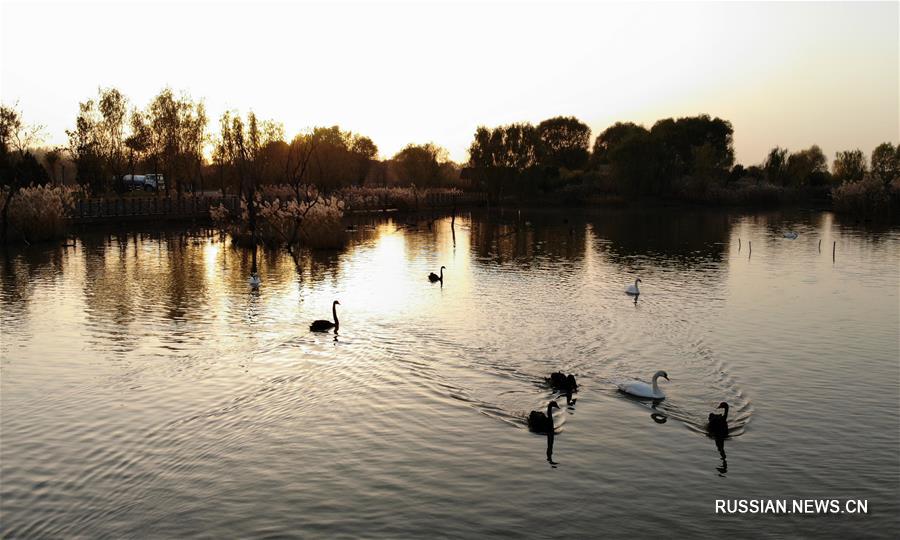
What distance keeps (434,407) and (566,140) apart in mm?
166878

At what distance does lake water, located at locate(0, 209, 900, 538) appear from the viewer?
37.5 feet

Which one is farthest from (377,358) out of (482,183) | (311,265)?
(482,183)

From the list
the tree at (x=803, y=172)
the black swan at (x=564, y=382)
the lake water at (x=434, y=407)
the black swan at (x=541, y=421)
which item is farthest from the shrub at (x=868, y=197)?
the black swan at (x=541, y=421)

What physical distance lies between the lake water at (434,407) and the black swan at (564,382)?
1.74 ft

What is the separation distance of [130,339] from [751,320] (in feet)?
72.4

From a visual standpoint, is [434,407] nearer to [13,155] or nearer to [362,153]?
[13,155]

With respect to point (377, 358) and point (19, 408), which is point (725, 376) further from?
point (19, 408)

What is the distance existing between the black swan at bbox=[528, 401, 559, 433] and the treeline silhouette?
38782 millimetres

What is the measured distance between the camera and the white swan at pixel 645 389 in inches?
655

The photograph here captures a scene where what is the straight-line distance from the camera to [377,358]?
2088cm

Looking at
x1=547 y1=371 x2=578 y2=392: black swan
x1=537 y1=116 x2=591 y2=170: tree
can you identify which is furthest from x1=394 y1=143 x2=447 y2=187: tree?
x1=547 y1=371 x2=578 y2=392: black swan

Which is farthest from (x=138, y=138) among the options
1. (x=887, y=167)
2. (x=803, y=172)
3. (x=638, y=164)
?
(x=803, y=172)

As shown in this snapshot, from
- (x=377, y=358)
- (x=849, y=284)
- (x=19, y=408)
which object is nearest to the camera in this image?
(x=19, y=408)

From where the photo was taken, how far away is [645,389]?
16812 millimetres
